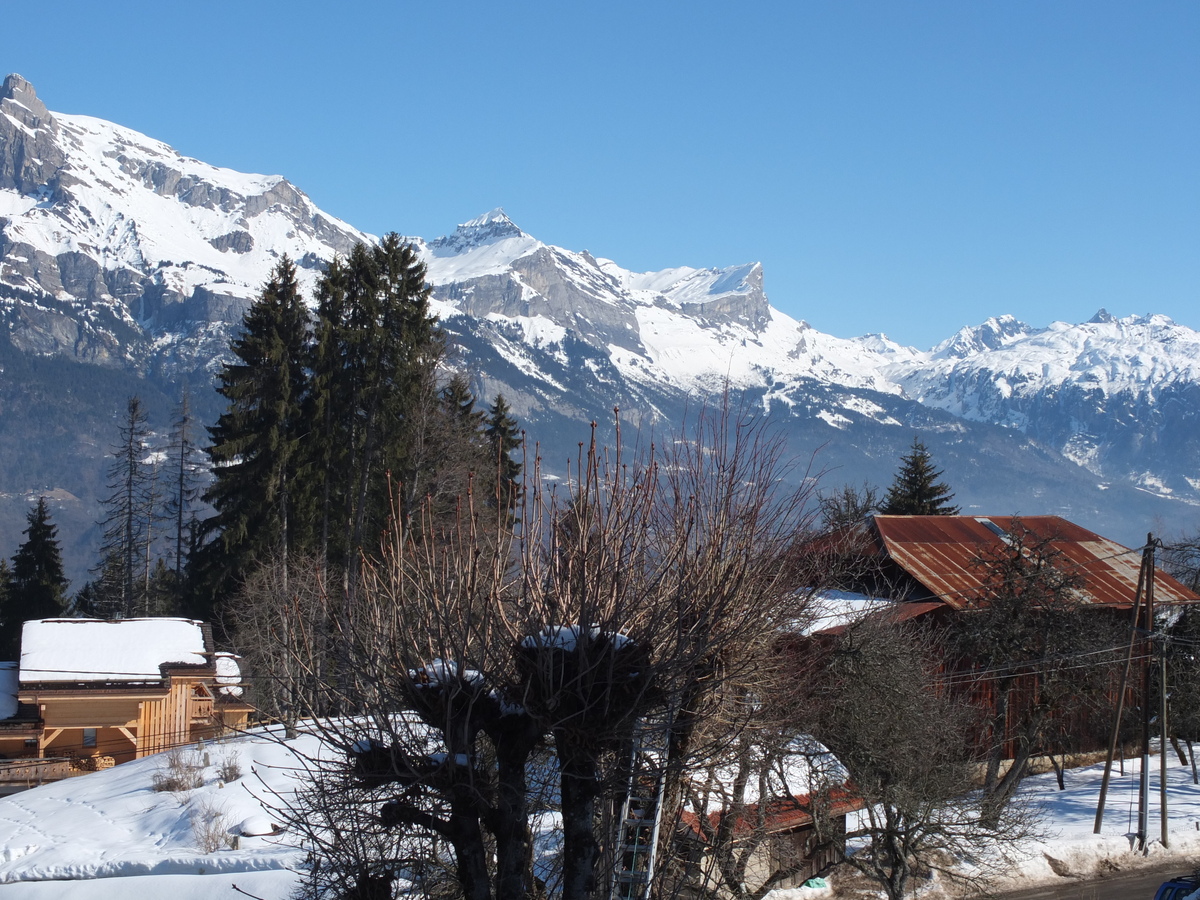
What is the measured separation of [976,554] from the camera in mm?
33844

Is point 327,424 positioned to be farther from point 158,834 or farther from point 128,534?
point 158,834

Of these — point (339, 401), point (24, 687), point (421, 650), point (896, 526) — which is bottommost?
point (24, 687)

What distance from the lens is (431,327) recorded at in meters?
41.7

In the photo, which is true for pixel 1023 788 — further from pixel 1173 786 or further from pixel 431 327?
pixel 431 327

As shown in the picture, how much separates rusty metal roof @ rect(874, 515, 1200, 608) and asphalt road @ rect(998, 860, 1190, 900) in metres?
8.37

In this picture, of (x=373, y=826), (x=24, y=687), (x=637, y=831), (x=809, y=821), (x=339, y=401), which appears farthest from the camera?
(x=339, y=401)

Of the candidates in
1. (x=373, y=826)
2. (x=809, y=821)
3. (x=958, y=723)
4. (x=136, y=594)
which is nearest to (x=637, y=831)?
(x=373, y=826)

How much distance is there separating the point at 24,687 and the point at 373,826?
3150 centimetres

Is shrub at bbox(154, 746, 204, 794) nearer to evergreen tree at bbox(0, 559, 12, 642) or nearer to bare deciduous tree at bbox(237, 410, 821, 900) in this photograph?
bare deciduous tree at bbox(237, 410, 821, 900)

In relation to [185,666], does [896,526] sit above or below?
above

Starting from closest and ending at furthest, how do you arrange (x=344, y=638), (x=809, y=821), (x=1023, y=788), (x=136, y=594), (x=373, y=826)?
(x=344, y=638) < (x=373, y=826) < (x=809, y=821) < (x=1023, y=788) < (x=136, y=594)

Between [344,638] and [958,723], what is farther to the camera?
[958,723]

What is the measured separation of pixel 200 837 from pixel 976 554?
24.7 metres

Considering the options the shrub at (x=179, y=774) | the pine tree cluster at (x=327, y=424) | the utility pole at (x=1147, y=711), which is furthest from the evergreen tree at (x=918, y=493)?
the shrub at (x=179, y=774)
